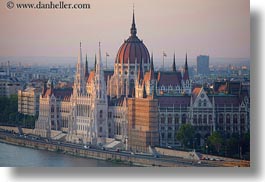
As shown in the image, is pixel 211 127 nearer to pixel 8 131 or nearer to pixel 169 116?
pixel 169 116

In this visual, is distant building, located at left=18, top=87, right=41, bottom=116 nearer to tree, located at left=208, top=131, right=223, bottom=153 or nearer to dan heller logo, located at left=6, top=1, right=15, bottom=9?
dan heller logo, located at left=6, top=1, right=15, bottom=9

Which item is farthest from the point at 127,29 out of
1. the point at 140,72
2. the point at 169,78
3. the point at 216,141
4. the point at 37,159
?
the point at 37,159

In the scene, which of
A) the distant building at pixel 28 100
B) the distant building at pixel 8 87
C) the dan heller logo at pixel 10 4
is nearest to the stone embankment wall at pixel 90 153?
the distant building at pixel 28 100

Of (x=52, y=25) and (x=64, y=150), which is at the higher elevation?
(x=52, y=25)

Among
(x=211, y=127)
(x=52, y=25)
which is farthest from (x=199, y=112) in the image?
(x=52, y=25)

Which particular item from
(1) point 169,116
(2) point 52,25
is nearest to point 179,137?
(1) point 169,116

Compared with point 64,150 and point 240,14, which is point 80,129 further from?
point 240,14

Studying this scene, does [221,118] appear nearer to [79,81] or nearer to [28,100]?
[79,81]

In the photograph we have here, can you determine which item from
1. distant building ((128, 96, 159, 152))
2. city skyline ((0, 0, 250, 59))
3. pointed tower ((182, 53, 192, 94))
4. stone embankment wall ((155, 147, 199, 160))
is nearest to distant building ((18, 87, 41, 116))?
city skyline ((0, 0, 250, 59))

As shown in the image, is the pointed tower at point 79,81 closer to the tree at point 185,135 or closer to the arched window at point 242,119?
the tree at point 185,135
